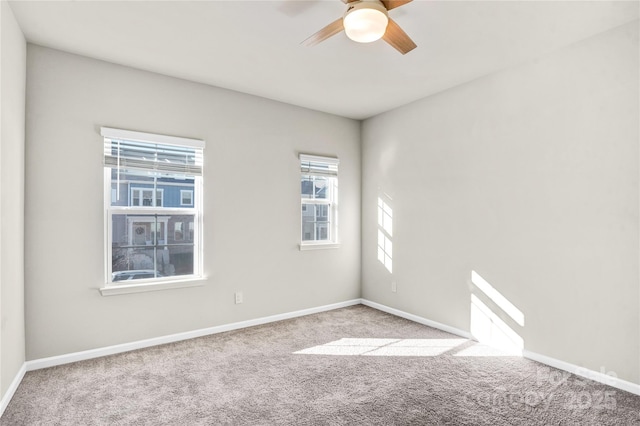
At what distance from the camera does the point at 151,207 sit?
3.47m

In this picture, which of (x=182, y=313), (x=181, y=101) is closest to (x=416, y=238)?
(x=182, y=313)

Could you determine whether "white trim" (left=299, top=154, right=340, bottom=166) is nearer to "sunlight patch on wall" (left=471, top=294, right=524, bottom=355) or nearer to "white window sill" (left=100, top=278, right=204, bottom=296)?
"white window sill" (left=100, top=278, right=204, bottom=296)

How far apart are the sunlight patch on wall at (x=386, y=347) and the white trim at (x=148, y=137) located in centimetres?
230

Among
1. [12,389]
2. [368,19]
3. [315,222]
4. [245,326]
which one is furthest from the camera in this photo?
[315,222]

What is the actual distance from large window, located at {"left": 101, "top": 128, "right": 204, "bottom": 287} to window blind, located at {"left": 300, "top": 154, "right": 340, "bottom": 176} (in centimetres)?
131

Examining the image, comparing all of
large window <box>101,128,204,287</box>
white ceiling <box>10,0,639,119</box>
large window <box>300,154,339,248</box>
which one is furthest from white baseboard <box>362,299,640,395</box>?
large window <box>101,128,204,287</box>

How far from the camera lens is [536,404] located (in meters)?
2.38

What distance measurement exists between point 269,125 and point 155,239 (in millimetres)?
1796

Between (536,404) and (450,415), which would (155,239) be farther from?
(536,404)

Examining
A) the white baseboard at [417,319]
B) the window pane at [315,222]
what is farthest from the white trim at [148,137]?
the white baseboard at [417,319]

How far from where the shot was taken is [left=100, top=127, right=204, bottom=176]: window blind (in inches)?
128

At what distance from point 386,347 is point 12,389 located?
2917 millimetres

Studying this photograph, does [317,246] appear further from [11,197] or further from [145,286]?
[11,197]


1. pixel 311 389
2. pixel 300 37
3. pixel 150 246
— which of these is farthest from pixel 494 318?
pixel 150 246
